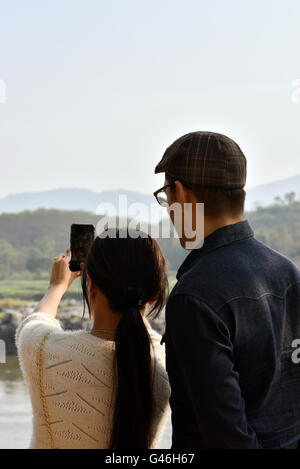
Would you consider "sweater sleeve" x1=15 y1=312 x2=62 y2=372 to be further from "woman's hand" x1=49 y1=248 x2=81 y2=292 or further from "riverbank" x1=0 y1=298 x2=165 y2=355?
"riverbank" x1=0 y1=298 x2=165 y2=355

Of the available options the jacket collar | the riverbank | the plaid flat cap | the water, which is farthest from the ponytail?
the water

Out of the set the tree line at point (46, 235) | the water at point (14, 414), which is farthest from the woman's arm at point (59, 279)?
the water at point (14, 414)

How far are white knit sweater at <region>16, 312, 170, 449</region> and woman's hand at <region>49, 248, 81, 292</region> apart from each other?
0.16 m

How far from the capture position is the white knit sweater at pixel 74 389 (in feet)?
3.50

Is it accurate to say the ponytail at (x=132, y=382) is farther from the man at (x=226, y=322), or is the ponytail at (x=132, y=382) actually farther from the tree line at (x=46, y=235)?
the tree line at (x=46, y=235)

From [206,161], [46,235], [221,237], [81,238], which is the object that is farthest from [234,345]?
[46,235]

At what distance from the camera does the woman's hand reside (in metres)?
1.22

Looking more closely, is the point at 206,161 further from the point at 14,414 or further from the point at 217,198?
the point at 14,414

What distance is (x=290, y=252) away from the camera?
30.0 feet

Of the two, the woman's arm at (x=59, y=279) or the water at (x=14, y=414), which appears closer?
the woman's arm at (x=59, y=279)

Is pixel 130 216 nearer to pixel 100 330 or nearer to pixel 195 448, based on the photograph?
pixel 100 330

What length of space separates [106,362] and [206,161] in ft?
1.17

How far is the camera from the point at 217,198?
990mm
